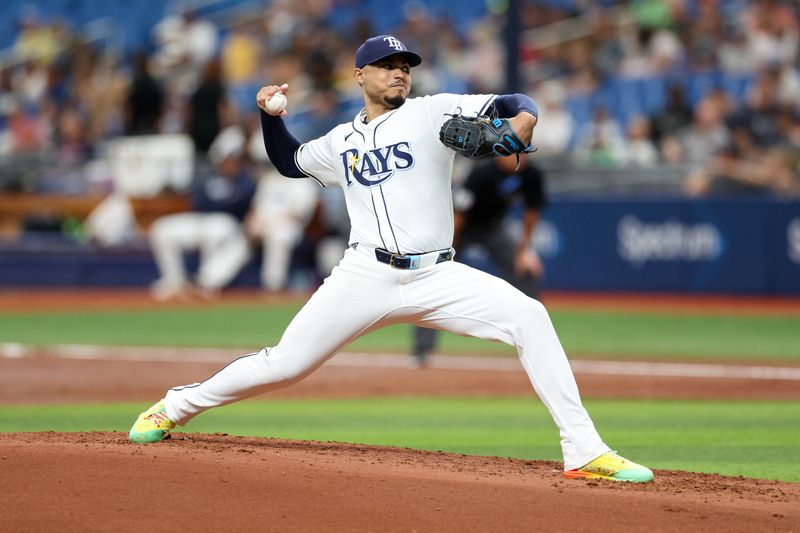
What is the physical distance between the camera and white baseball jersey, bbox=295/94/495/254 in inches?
237

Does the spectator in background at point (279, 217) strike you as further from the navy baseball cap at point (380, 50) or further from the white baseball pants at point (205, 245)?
the navy baseball cap at point (380, 50)

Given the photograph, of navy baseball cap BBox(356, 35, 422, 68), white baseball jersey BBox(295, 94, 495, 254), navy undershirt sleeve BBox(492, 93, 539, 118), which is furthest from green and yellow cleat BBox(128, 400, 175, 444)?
navy undershirt sleeve BBox(492, 93, 539, 118)

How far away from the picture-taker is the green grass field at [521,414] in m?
7.79

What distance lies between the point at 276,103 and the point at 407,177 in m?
0.81

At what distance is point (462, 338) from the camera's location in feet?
51.3

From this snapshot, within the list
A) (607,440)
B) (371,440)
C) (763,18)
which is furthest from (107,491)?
(763,18)

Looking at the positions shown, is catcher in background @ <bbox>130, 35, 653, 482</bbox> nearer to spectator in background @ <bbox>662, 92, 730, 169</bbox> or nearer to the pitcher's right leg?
the pitcher's right leg

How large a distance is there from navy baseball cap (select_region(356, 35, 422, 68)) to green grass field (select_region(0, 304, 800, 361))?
7394mm

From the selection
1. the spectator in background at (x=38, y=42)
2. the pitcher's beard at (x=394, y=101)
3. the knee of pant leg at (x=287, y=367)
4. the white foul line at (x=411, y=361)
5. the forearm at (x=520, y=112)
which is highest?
the spectator in background at (x=38, y=42)

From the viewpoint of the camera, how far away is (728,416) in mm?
9344

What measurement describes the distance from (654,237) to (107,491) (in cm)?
1391

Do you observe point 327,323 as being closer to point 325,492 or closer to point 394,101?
point 325,492

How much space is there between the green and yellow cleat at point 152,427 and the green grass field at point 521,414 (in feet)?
6.08

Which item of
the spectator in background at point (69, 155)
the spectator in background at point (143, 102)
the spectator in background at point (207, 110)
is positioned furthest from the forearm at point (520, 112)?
the spectator in background at point (69, 155)
